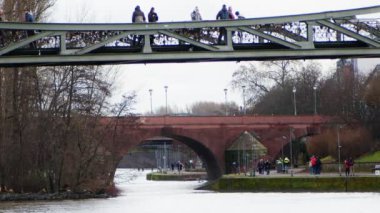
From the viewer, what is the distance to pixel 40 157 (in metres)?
68.1

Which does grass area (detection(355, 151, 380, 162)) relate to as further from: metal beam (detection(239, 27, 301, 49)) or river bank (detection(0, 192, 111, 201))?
metal beam (detection(239, 27, 301, 49))

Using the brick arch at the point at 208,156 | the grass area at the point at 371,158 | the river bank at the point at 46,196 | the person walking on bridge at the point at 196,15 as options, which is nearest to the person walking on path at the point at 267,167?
the grass area at the point at 371,158

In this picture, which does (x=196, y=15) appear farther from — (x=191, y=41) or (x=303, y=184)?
(x=303, y=184)

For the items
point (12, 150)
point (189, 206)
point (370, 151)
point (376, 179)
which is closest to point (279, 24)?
point (189, 206)

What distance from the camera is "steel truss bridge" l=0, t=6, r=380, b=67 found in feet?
94.9

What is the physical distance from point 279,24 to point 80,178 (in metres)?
39.7

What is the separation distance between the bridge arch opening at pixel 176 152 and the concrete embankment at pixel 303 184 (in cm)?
1988

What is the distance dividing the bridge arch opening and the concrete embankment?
19.9 m

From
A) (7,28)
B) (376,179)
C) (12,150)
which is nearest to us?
(7,28)

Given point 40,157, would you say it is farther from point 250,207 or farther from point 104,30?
point 104,30

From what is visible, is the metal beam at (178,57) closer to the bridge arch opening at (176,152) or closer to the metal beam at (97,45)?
the metal beam at (97,45)

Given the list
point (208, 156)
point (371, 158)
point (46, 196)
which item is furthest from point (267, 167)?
point (208, 156)

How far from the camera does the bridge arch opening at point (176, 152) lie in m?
99.0

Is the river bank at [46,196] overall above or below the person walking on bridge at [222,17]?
below
